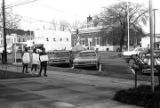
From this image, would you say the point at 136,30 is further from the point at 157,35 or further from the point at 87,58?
the point at 87,58

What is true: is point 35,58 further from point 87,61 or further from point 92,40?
point 92,40

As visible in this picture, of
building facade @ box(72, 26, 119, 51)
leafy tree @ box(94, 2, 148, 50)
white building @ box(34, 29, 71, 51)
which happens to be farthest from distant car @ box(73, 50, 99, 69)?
building facade @ box(72, 26, 119, 51)

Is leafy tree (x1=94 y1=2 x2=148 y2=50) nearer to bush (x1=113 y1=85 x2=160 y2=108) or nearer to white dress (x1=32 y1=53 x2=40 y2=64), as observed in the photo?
white dress (x1=32 y1=53 x2=40 y2=64)

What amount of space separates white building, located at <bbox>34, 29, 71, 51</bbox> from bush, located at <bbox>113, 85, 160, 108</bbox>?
56.8 metres

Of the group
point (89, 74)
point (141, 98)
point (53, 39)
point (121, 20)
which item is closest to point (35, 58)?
point (89, 74)

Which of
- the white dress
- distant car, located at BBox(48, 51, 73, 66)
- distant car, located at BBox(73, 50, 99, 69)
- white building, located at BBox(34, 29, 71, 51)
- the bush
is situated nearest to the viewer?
the bush

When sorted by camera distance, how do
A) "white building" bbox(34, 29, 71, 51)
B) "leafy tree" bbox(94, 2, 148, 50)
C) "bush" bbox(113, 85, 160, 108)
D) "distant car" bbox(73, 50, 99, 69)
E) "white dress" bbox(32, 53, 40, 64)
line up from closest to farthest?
"bush" bbox(113, 85, 160, 108) → "white dress" bbox(32, 53, 40, 64) → "distant car" bbox(73, 50, 99, 69) → "leafy tree" bbox(94, 2, 148, 50) → "white building" bbox(34, 29, 71, 51)

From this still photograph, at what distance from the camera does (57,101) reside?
340 inches

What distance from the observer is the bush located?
24.2 feet

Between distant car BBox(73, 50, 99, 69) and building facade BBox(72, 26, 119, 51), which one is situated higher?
building facade BBox(72, 26, 119, 51)

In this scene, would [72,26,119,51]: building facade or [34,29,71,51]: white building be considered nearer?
[34,29,71,51]: white building

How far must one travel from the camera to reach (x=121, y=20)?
59.8 meters

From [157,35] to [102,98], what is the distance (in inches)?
2808

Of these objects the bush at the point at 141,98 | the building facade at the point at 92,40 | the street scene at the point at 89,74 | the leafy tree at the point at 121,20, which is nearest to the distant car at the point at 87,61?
the street scene at the point at 89,74
